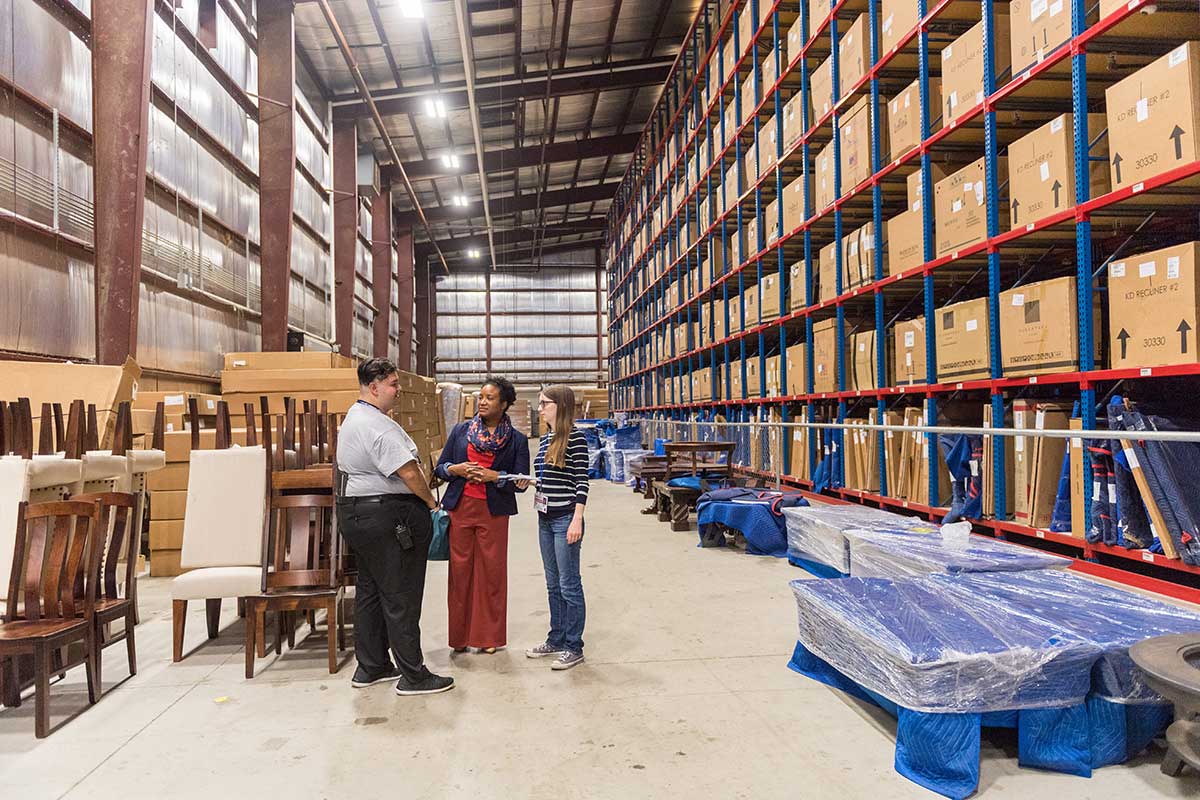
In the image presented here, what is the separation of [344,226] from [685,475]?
12.4m

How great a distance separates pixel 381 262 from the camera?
22.2 meters

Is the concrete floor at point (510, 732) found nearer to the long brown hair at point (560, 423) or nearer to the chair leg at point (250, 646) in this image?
the chair leg at point (250, 646)

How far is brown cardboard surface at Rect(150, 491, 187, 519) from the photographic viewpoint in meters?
6.70

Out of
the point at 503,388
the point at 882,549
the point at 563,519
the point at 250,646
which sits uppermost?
the point at 503,388

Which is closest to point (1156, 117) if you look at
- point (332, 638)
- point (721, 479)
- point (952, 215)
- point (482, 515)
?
point (952, 215)

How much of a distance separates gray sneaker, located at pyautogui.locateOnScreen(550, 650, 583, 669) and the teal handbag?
905 millimetres

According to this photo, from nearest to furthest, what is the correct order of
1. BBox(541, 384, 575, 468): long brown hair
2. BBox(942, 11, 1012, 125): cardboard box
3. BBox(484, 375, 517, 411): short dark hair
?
BBox(541, 384, 575, 468): long brown hair → BBox(484, 375, 517, 411): short dark hair → BBox(942, 11, 1012, 125): cardboard box

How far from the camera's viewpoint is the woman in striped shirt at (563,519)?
395cm

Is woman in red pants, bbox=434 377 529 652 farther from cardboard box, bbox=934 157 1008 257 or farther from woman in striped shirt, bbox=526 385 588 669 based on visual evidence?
cardboard box, bbox=934 157 1008 257

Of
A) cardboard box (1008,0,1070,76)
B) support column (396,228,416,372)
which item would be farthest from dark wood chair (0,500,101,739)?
support column (396,228,416,372)

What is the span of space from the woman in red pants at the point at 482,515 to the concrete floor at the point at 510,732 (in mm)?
198

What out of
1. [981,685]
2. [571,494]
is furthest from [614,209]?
[981,685]

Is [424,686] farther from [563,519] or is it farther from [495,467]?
[495,467]

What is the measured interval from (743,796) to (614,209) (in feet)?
74.6
